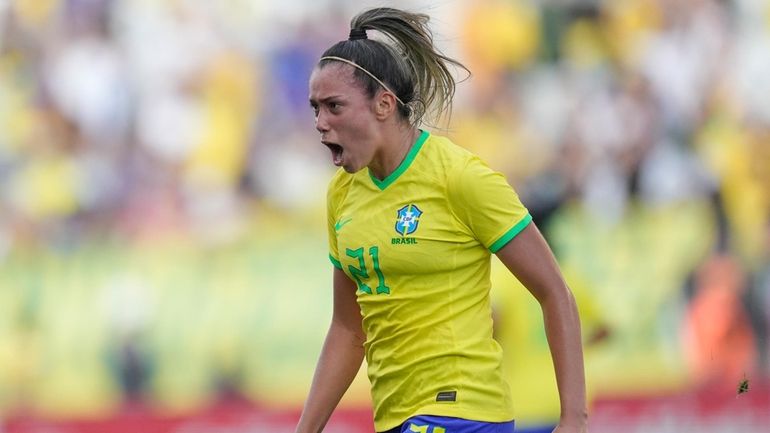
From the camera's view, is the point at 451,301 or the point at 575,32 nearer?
the point at 451,301

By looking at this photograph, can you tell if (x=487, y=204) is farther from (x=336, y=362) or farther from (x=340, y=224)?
(x=336, y=362)

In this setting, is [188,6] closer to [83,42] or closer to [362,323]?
[83,42]

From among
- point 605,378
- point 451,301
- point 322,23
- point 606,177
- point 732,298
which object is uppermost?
point 322,23

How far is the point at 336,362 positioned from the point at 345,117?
875 mm

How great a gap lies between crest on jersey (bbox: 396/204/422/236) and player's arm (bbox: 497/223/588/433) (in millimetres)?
258

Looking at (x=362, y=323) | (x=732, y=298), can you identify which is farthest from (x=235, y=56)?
(x=362, y=323)

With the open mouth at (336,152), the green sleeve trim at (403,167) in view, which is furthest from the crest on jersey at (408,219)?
the open mouth at (336,152)

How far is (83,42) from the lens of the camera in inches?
368

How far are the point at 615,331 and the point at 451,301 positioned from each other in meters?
6.26

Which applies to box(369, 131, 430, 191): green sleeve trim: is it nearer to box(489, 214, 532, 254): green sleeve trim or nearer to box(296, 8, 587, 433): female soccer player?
box(296, 8, 587, 433): female soccer player

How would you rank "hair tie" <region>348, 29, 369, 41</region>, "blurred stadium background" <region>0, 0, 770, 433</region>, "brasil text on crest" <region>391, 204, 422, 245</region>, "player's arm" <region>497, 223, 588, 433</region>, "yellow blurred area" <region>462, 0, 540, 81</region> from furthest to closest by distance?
"yellow blurred area" <region>462, 0, 540, 81</region> → "blurred stadium background" <region>0, 0, 770, 433</region> → "hair tie" <region>348, 29, 369, 41</region> → "brasil text on crest" <region>391, 204, 422, 245</region> → "player's arm" <region>497, 223, 588, 433</region>

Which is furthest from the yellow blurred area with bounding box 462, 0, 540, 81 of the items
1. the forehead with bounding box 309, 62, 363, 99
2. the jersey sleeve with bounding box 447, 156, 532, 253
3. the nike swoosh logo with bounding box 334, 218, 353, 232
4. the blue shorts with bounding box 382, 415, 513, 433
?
the blue shorts with bounding box 382, 415, 513, 433

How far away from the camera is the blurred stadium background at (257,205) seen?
9305 mm

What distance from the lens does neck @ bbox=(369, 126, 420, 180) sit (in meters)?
3.98
